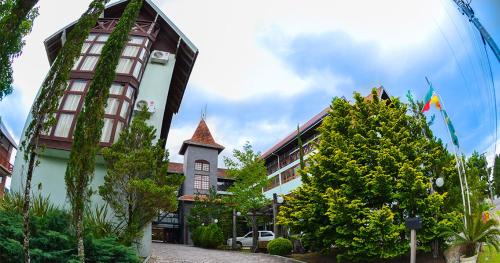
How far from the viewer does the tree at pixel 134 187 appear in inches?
579

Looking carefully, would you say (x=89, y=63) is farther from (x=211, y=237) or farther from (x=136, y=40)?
(x=211, y=237)

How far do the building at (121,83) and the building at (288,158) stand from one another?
12.8 m

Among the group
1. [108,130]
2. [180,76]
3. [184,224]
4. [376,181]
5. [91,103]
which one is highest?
[180,76]

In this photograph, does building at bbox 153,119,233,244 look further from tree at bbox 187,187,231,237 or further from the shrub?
the shrub

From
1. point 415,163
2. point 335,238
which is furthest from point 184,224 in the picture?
point 415,163

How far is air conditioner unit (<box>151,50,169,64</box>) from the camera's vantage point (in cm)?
2141

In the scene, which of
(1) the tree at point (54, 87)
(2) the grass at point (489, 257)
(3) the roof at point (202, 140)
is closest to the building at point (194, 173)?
(3) the roof at point (202, 140)

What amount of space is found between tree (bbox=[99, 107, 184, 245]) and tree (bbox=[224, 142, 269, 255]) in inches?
567

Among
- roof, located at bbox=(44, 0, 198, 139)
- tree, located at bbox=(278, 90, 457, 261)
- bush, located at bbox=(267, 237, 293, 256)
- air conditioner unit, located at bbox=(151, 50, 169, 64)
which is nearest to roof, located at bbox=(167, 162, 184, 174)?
roof, located at bbox=(44, 0, 198, 139)

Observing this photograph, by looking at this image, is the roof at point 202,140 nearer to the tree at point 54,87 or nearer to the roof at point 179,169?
Result: the roof at point 179,169

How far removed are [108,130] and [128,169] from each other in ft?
9.95

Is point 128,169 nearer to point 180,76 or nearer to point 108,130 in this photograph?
point 108,130

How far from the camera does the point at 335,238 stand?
16.1 metres

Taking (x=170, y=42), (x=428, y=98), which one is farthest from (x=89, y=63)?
(x=428, y=98)
